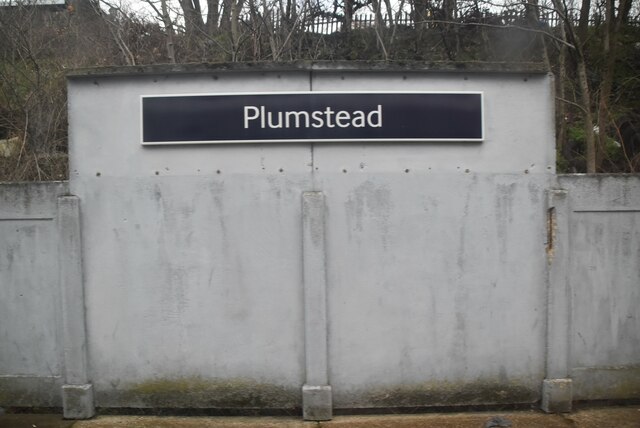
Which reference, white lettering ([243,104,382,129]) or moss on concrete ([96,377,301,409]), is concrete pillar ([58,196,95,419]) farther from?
white lettering ([243,104,382,129])

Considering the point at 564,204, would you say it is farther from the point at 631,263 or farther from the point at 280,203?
the point at 280,203

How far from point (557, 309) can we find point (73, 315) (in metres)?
3.83

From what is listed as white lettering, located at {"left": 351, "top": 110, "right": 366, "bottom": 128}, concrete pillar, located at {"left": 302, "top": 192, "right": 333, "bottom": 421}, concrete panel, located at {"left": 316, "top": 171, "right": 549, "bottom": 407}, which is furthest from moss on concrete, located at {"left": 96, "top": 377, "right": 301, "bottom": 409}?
white lettering, located at {"left": 351, "top": 110, "right": 366, "bottom": 128}

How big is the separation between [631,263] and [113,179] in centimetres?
422

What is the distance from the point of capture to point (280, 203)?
4.56 meters

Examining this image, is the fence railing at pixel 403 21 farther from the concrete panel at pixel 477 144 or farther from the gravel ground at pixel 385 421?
the gravel ground at pixel 385 421

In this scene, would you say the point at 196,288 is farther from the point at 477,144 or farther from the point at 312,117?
the point at 477,144

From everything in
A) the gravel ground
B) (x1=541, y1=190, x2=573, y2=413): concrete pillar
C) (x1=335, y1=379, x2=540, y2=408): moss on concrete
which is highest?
(x1=541, y1=190, x2=573, y2=413): concrete pillar

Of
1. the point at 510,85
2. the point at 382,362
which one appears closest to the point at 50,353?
the point at 382,362

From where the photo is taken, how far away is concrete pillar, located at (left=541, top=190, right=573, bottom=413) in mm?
4594

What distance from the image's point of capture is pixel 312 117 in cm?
451

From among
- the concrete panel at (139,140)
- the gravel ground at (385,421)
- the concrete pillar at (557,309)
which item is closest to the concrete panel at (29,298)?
the gravel ground at (385,421)

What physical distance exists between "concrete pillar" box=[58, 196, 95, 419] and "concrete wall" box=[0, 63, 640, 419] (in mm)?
22

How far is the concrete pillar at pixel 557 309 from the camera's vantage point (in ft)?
15.1
